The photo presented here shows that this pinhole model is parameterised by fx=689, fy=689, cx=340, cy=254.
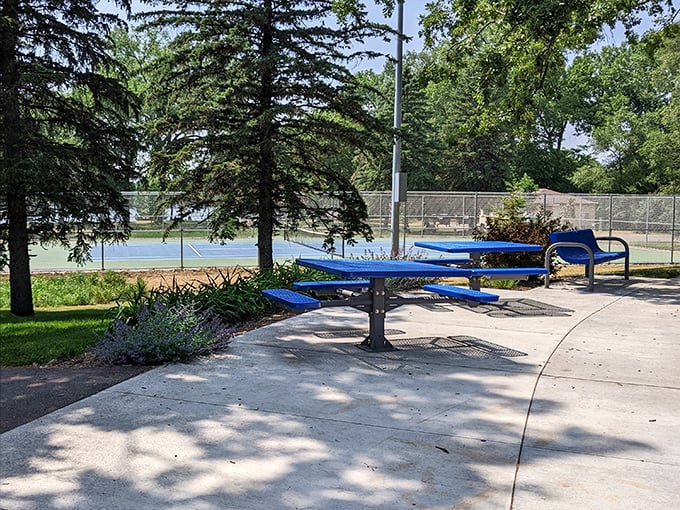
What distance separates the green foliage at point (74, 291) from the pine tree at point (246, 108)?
9.17ft

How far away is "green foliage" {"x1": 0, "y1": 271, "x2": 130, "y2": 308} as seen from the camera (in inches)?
549

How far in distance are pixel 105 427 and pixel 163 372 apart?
1467mm

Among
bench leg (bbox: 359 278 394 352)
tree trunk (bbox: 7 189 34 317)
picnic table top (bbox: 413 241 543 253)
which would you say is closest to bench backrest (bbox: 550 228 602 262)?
picnic table top (bbox: 413 241 543 253)

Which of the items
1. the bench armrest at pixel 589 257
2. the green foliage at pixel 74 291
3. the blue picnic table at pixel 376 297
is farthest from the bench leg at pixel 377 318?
the green foliage at pixel 74 291

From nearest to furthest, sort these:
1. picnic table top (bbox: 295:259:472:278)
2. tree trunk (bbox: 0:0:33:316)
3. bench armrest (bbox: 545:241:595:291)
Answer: picnic table top (bbox: 295:259:472:278)
tree trunk (bbox: 0:0:33:316)
bench armrest (bbox: 545:241:595:291)

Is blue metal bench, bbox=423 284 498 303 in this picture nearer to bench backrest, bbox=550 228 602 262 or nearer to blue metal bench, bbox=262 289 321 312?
blue metal bench, bbox=262 289 321 312

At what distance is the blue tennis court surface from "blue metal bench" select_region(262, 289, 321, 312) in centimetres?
1774

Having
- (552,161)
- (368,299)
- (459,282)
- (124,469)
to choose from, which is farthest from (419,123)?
(124,469)

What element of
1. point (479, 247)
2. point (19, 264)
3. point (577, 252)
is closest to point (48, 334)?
point (19, 264)

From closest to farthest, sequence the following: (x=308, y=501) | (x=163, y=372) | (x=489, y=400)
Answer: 1. (x=308, y=501)
2. (x=489, y=400)
3. (x=163, y=372)

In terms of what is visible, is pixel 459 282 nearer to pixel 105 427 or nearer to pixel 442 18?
pixel 442 18

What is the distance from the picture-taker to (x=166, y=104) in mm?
12969

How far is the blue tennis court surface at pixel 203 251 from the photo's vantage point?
27094mm

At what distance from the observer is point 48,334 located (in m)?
8.93
